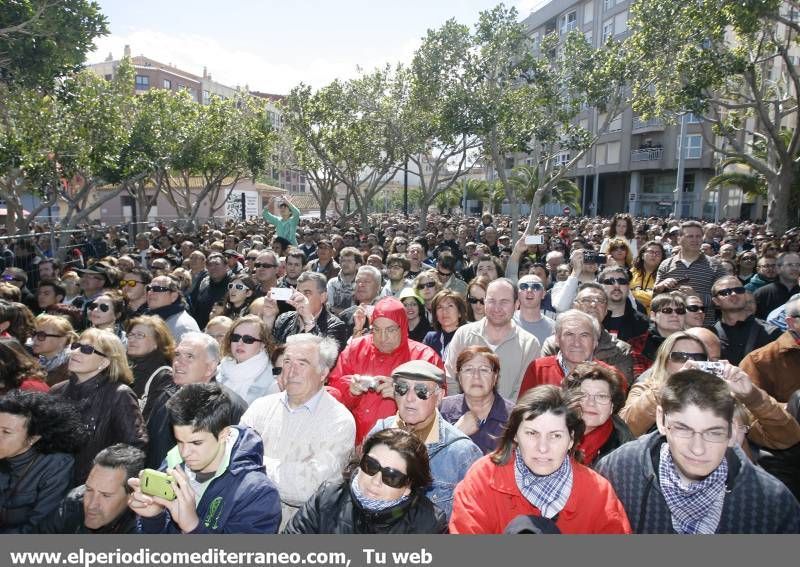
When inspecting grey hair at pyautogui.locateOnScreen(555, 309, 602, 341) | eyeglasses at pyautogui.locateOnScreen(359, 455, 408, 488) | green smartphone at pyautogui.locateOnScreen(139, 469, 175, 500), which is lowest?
green smartphone at pyautogui.locateOnScreen(139, 469, 175, 500)

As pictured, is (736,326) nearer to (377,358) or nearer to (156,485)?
(377,358)

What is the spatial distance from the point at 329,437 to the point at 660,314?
2791mm

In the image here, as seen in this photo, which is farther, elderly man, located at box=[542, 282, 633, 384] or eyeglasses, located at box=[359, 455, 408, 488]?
elderly man, located at box=[542, 282, 633, 384]

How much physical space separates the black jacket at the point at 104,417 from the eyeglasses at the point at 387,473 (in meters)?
1.64

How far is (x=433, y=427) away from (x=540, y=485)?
751mm

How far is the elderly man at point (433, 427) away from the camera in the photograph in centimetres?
284

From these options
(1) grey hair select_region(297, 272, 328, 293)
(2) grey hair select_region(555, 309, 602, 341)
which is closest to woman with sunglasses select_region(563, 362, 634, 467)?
(2) grey hair select_region(555, 309, 602, 341)

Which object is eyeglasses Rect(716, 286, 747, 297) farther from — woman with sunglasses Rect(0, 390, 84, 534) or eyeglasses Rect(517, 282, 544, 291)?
woman with sunglasses Rect(0, 390, 84, 534)

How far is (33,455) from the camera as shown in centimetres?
316

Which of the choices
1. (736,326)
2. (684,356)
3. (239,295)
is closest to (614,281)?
(736,326)

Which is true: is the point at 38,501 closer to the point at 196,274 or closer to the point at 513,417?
the point at 513,417

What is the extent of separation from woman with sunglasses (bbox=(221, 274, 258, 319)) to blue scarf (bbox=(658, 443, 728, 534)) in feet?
14.8

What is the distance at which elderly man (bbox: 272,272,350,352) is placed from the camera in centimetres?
482

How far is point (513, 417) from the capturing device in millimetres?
2508
